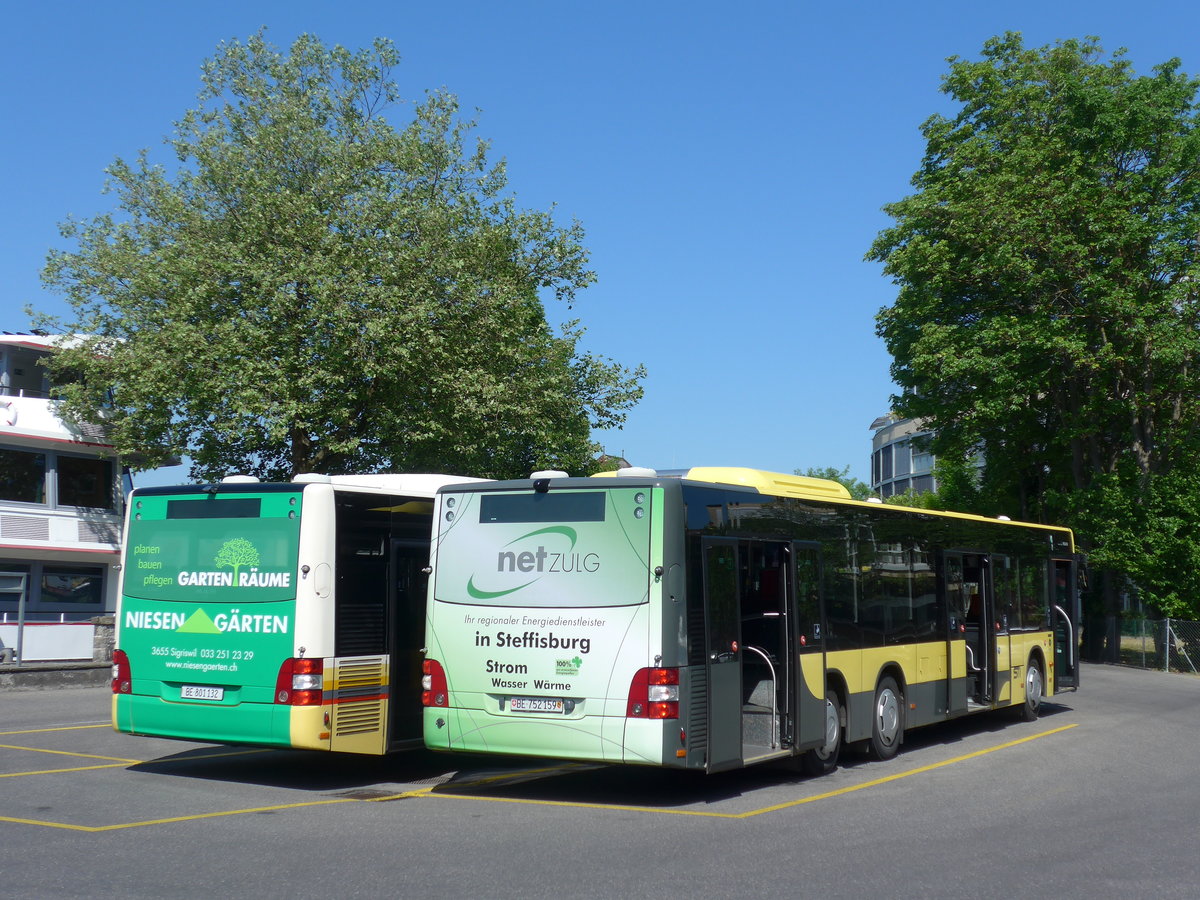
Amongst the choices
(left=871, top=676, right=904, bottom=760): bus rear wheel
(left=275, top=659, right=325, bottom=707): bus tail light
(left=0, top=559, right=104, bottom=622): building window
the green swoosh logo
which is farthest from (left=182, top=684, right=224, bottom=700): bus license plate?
(left=0, top=559, right=104, bottom=622): building window

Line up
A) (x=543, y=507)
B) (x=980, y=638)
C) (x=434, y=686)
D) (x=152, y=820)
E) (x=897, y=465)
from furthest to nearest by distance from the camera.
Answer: (x=897, y=465) < (x=980, y=638) < (x=434, y=686) < (x=543, y=507) < (x=152, y=820)

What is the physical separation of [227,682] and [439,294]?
19.3 m

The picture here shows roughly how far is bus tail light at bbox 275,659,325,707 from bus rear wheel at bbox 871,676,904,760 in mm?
6101

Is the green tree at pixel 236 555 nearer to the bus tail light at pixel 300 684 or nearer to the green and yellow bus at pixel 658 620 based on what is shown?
the bus tail light at pixel 300 684

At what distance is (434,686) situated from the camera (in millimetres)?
11203

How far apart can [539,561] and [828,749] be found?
393cm

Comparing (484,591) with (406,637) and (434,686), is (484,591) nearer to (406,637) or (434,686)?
(434,686)

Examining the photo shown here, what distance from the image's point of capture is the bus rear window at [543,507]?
10.7 meters

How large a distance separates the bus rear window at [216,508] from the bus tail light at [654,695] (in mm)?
3913

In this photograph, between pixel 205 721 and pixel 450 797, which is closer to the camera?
pixel 450 797

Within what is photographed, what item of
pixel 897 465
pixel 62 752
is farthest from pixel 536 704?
pixel 897 465

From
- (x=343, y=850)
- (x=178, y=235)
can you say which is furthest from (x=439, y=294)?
(x=343, y=850)

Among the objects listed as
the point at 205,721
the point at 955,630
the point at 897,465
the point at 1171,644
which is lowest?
Answer: the point at 205,721

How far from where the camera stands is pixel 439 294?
29.7m
